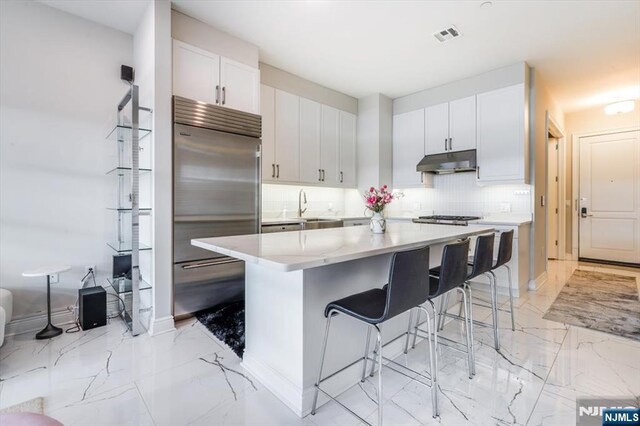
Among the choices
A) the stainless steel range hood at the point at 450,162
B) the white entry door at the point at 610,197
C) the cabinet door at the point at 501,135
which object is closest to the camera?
the cabinet door at the point at 501,135

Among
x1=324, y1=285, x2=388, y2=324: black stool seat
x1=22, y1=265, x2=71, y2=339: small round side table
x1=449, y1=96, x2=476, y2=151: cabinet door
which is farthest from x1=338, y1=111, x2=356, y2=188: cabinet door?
x1=22, y1=265, x2=71, y2=339: small round side table

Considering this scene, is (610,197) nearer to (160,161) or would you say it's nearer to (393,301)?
Result: (393,301)

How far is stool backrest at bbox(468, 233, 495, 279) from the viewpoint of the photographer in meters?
2.16

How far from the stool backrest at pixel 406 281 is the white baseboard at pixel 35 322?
2.97 meters

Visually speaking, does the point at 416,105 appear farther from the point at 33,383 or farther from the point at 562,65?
the point at 33,383

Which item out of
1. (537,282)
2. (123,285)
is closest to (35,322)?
(123,285)

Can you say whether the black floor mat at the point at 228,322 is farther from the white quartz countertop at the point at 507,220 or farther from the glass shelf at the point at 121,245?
the white quartz countertop at the point at 507,220

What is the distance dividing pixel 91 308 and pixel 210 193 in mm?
1398

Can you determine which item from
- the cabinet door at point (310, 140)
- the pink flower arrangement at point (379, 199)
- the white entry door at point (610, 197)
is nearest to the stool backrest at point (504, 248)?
the pink flower arrangement at point (379, 199)

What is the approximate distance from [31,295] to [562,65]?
6.27 meters

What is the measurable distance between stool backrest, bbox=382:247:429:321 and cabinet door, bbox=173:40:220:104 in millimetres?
2539

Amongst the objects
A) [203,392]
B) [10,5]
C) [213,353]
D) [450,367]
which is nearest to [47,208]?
[10,5]

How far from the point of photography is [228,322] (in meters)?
2.72

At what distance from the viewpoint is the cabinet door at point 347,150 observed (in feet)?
15.9
